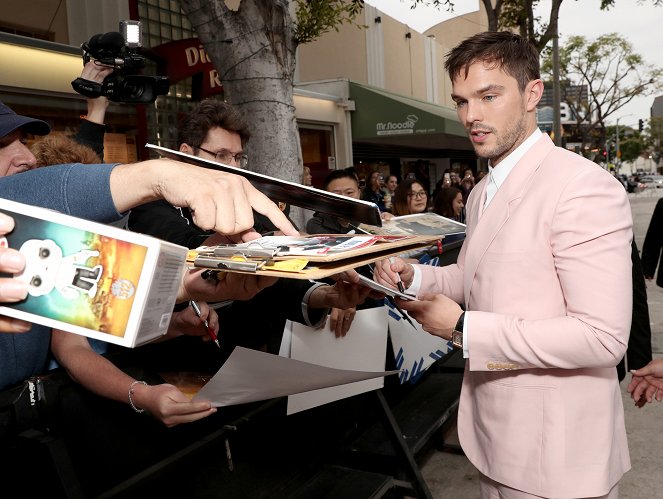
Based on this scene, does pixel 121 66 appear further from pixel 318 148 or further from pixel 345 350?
pixel 318 148

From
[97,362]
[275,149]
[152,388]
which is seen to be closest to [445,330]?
[152,388]

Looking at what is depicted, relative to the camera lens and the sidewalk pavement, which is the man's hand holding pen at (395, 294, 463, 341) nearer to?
the sidewalk pavement

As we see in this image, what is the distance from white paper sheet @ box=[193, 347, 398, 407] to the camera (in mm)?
1616

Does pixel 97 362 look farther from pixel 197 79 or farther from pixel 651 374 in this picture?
pixel 197 79

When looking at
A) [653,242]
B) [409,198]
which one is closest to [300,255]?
[653,242]

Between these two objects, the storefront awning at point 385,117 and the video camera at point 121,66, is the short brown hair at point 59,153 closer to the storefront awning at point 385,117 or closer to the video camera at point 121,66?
the video camera at point 121,66

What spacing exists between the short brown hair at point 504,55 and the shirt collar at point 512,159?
0.18m

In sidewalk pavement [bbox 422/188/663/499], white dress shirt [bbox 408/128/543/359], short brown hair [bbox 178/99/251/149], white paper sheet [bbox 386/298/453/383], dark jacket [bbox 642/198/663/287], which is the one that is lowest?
sidewalk pavement [bbox 422/188/663/499]

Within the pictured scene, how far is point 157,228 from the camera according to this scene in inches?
95.6

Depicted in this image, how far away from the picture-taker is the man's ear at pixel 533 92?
212cm

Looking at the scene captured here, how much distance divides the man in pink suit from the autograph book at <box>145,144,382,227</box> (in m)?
0.52

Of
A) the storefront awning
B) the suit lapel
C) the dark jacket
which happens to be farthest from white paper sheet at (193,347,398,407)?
the storefront awning

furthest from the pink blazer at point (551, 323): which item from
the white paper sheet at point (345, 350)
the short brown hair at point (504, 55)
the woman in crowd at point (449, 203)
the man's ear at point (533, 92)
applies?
the woman in crowd at point (449, 203)

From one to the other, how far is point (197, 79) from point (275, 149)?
14.0ft
